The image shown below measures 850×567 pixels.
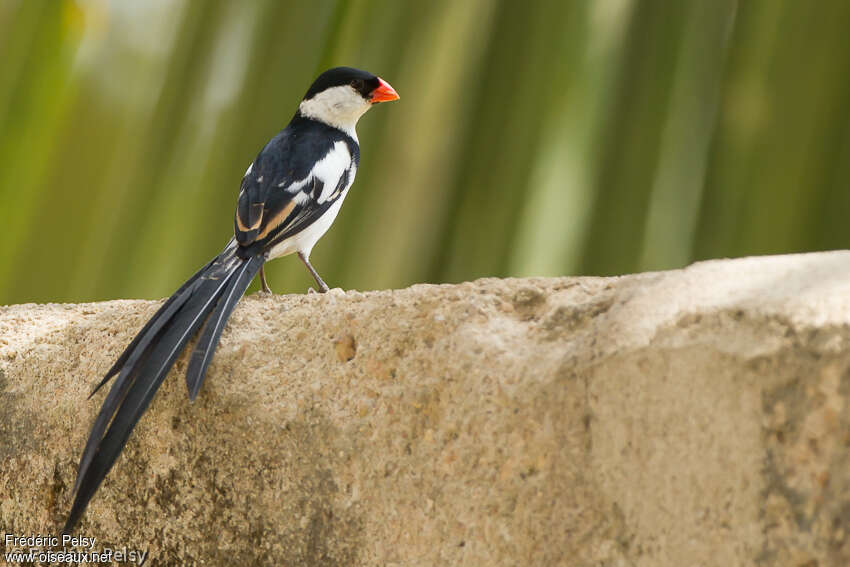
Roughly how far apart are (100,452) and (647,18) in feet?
8.56

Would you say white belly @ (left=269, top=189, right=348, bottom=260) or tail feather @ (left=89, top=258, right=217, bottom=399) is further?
white belly @ (left=269, top=189, right=348, bottom=260)

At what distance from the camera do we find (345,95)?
2.48 metres

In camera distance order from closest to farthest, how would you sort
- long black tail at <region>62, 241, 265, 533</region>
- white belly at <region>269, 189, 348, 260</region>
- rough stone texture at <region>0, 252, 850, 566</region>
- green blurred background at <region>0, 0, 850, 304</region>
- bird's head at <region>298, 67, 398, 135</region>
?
1. rough stone texture at <region>0, 252, 850, 566</region>
2. long black tail at <region>62, 241, 265, 533</region>
3. white belly at <region>269, 189, 348, 260</region>
4. bird's head at <region>298, 67, 398, 135</region>
5. green blurred background at <region>0, 0, 850, 304</region>

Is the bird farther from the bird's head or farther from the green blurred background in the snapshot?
the green blurred background

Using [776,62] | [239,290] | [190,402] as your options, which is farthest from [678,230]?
[190,402]

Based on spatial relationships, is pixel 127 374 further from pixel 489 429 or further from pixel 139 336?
pixel 489 429

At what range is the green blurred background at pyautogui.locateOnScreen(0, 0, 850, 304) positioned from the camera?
2.95 m

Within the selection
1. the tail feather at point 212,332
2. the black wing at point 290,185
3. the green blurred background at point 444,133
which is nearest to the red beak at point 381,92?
the black wing at point 290,185

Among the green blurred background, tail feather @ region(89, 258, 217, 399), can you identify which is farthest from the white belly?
the green blurred background

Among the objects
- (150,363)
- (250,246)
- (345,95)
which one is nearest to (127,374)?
(150,363)

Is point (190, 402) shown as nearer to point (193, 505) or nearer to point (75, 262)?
point (193, 505)

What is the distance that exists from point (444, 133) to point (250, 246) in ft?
5.25

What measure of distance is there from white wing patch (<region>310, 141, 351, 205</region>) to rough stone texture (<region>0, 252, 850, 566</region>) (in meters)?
0.53

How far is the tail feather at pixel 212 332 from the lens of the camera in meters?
1.33
